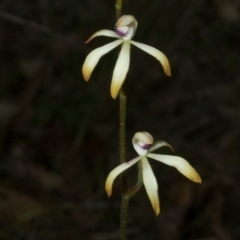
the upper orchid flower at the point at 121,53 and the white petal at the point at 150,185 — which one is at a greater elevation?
the upper orchid flower at the point at 121,53

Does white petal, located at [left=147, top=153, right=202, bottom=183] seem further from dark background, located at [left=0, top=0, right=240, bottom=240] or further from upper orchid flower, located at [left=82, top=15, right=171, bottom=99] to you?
dark background, located at [left=0, top=0, right=240, bottom=240]

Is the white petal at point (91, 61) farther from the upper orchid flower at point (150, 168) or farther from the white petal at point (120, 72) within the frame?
the upper orchid flower at point (150, 168)

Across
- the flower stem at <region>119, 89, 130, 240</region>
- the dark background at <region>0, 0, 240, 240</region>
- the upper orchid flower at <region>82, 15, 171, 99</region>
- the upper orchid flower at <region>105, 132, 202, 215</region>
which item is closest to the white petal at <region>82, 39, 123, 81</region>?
the upper orchid flower at <region>82, 15, 171, 99</region>

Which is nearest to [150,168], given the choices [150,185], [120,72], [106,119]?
[150,185]

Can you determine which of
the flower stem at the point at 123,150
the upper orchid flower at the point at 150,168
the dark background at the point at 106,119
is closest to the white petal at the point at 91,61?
the flower stem at the point at 123,150

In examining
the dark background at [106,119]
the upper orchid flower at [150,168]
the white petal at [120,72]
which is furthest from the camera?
the dark background at [106,119]

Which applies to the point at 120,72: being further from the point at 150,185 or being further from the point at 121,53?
the point at 150,185
